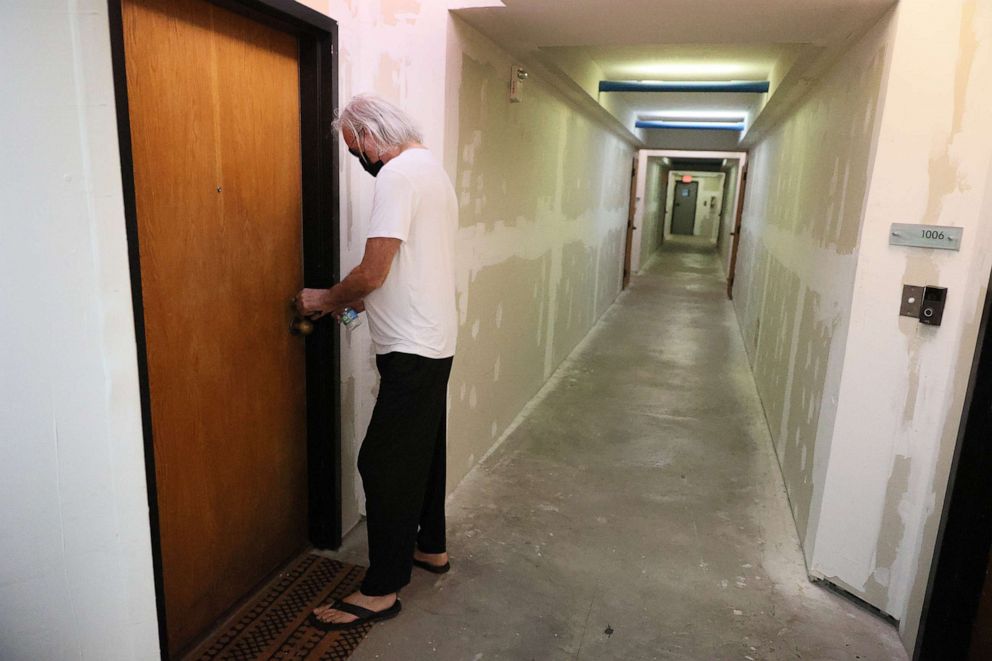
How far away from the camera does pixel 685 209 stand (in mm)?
22266

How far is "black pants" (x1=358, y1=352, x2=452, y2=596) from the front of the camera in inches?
79.4

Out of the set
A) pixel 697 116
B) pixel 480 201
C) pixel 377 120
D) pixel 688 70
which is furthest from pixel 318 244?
pixel 697 116

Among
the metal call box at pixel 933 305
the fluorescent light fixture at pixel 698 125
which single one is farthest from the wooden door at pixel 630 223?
the metal call box at pixel 933 305

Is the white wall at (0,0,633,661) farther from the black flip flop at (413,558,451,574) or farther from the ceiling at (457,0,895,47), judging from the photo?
the black flip flop at (413,558,451,574)

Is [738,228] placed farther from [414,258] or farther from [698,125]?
[414,258]

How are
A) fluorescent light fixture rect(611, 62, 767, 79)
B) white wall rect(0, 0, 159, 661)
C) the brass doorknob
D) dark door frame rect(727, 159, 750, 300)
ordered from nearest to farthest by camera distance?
1. white wall rect(0, 0, 159, 661)
2. the brass doorknob
3. fluorescent light fixture rect(611, 62, 767, 79)
4. dark door frame rect(727, 159, 750, 300)

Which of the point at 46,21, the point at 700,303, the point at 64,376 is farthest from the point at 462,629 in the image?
the point at 700,303

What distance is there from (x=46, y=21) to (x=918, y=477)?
8.76ft

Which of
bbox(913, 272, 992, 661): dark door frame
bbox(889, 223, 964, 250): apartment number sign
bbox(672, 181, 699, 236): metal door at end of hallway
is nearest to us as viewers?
bbox(913, 272, 992, 661): dark door frame

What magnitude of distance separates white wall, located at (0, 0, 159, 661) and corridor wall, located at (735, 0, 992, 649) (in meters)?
2.20

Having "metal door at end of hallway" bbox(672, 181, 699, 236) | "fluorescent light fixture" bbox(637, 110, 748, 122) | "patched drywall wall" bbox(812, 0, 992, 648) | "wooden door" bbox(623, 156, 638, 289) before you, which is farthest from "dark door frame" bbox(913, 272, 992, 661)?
"metal door at end of hallway" bbox(672, 181, 699, 236)

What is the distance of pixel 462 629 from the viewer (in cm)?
210

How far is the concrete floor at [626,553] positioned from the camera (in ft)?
6.82

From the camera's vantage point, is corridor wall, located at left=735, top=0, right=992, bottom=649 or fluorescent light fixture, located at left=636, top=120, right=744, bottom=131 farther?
fluorescent light fixture, located at left=636, top=120, right=744, bottom=131
